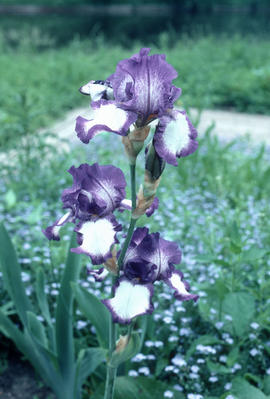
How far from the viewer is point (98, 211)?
3.51 feet

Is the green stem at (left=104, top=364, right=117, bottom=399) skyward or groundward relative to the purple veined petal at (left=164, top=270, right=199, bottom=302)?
groundward

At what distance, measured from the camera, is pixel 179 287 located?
1153mm

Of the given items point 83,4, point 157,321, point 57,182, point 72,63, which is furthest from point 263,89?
point 83,4

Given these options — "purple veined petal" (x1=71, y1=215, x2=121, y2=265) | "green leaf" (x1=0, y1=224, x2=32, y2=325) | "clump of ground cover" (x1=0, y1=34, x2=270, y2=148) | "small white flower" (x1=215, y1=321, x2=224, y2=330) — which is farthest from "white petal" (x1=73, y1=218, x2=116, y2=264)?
"clump of ground cover" (x1=0, y1=34, x2=270, y2=148)

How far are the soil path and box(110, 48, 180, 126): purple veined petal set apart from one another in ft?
11.7

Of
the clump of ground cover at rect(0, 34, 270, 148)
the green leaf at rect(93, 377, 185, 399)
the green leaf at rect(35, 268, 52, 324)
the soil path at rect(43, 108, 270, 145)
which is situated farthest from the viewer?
the clump of ground cover at rect(0, 34, 270, 148)

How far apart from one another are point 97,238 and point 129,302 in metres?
0.16

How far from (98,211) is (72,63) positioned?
6642 millimetres

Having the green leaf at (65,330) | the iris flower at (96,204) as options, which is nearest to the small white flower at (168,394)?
the green leaf at (65,330)

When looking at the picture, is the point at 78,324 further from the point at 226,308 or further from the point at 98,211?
the point at 98,211

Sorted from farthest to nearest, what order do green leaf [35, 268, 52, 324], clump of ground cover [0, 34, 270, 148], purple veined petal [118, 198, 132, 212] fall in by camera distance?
clump of ground cover [0, 34, 270, 148]
green leaf [35, 268, 52, 324]
purple veined petal [118, 198, 132, 212]

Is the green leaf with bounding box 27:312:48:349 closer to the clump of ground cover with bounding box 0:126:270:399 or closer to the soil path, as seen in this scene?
the clump of ground cover with bounding box 0:126:270:399

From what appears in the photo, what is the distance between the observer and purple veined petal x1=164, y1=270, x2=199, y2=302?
113 centimetres

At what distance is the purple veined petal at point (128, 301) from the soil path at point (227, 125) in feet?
11.6
